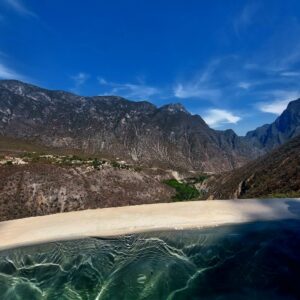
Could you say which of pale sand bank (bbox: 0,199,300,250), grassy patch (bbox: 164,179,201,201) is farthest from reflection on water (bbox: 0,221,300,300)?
grassy patch (bbox: 164,179,201,201)

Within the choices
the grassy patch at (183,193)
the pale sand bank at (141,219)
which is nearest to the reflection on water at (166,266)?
the pale sand bank at (141,219)

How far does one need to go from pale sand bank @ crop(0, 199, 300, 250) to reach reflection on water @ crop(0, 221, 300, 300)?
30.9 inches

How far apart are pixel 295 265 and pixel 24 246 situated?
10066 millimetres

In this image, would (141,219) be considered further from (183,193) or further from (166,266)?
(183,193)

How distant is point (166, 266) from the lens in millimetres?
11898

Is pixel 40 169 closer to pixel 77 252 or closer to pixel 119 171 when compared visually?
pixel 119 171

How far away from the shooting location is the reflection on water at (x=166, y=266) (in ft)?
33.0

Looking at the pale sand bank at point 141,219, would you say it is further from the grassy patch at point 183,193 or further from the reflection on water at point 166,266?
the grassy patch at point 183,193

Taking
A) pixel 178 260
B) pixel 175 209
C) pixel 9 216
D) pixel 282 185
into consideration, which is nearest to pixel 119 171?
pixel 9 216

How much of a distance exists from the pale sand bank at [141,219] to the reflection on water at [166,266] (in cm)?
79

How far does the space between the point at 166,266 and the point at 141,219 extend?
4959mm

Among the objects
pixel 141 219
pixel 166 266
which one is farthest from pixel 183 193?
pixel 166 266

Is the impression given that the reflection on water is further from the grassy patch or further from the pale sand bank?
the grassy patch

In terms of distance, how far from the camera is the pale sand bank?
50.8 ft
